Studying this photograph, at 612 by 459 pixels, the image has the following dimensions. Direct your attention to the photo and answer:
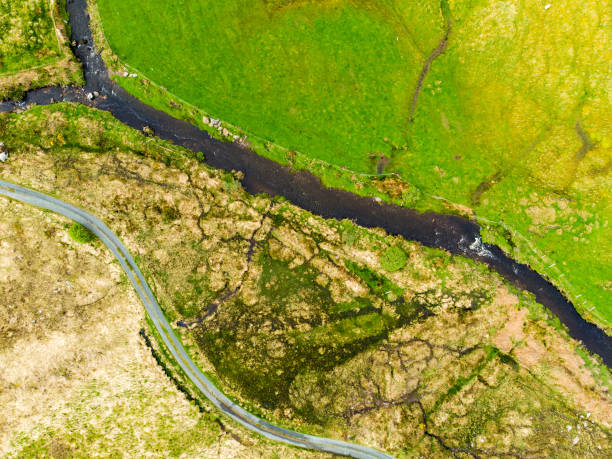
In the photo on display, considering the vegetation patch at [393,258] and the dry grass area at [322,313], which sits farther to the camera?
the vegetation patch at [393,258]

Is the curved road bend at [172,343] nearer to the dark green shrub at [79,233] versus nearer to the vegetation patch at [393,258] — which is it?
the dark green shrub at [79,233]

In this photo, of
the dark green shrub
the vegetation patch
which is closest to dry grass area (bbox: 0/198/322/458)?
the dark green shrub

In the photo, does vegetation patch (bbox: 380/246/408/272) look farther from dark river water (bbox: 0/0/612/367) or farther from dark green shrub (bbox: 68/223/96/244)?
dark green shrub (bbox: 68/223/96/244)

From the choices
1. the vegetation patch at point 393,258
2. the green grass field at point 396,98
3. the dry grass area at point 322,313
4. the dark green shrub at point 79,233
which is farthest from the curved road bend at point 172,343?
the vegetation patch at point 393,258

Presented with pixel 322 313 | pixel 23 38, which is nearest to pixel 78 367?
pixel 322 313

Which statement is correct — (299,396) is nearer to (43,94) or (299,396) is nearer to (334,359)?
(334,359)

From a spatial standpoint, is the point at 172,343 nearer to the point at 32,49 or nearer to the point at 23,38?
the point at 32,49
